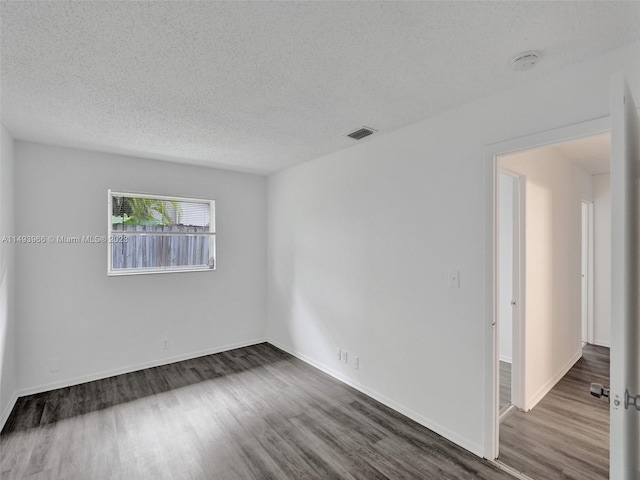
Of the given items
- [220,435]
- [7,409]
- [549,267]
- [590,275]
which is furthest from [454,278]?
[7,409]

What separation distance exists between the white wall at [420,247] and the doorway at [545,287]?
0.22 m

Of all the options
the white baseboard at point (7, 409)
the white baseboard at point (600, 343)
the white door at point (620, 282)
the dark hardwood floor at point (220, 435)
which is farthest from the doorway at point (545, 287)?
the white baseboard at point (7, 409)

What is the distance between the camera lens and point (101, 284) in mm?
3422

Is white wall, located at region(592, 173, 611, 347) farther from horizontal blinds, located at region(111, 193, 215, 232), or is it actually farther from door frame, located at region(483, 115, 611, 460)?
horizontal blinds, located at region(111, 193, 215, 232)

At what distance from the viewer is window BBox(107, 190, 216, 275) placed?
11.7 feet

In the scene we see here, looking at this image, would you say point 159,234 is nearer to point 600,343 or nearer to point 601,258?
point 601,258

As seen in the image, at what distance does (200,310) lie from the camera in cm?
410

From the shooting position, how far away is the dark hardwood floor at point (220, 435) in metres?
2.05

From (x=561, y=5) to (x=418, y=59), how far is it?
0.62m

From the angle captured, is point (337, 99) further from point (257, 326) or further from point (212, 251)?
point (257, 326)

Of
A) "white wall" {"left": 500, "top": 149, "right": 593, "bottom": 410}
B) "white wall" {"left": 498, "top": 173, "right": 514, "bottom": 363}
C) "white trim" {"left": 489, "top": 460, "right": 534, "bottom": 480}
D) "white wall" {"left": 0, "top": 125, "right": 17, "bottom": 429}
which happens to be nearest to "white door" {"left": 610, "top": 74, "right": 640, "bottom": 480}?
"white trim" {"left": 489, "top": 460, "right": 534, "bottom": 480}

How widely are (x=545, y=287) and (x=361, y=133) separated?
92.3 inches

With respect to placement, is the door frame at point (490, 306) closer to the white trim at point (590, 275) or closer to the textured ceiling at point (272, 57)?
the textured ceiling at point (272, 57)

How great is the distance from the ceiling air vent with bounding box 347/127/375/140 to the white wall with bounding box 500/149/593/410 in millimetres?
1175
